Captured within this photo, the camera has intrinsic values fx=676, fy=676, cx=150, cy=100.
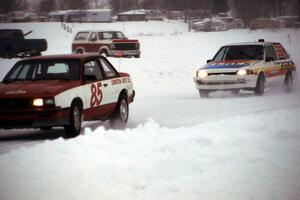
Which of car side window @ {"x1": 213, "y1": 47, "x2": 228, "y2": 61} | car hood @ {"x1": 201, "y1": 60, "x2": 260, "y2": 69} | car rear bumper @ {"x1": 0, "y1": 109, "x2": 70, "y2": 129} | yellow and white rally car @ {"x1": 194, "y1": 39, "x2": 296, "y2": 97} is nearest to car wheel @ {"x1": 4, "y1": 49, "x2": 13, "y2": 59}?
car side window @ {"x1": 213, "y1": 47, "x2": 228, "y2": 61}

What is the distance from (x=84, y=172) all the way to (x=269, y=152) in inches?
83.3

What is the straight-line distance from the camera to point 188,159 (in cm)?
705

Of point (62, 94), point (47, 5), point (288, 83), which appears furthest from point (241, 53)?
point (62, 94)

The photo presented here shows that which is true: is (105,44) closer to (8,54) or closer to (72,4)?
(8,54)

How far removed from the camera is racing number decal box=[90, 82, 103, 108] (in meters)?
10.0

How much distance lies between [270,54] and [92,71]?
7.30 m

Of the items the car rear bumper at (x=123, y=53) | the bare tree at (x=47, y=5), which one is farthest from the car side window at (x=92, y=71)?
the car rear bumper at (x=123, y=53)

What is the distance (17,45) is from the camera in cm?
2255

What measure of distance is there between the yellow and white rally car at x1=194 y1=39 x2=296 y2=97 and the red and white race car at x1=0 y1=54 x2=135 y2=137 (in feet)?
14.9

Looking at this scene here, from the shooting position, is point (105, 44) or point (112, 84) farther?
point (105, 44)

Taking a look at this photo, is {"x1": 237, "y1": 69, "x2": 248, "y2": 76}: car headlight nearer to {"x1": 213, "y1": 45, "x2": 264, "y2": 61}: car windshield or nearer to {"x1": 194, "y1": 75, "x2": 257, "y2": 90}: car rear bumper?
{"x1": 194, "y1": 75, "x2": 257, "y2": 90}: car rear bumper

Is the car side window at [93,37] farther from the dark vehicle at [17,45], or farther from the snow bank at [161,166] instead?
the snow bank at [161,166]

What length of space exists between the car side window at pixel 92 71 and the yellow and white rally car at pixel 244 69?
5.42 meters

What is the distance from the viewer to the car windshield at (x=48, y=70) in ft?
32.8
